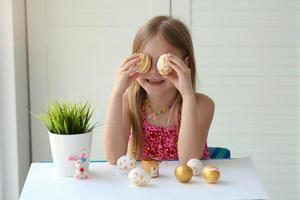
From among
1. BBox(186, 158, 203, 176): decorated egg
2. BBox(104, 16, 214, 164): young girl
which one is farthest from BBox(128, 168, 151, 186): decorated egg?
BBox(104, 16, 214, 164): young girl

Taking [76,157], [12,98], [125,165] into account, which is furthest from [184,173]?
[12,98]

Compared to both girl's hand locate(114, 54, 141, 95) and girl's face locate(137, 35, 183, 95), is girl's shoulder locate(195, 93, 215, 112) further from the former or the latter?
girl's hand locate(114, 54, 141, 95)

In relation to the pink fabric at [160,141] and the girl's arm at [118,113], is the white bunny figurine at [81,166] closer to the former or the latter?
the girl's arm at [118,113]

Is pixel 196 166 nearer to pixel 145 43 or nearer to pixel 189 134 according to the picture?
pixel 189 134

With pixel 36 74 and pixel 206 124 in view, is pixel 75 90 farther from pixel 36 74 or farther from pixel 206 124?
pixel 206 124

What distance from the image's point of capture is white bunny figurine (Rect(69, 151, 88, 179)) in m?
1.38

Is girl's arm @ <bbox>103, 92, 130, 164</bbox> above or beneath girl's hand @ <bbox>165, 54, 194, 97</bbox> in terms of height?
beneath

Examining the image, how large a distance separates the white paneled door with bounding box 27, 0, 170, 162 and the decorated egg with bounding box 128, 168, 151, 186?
143 centimetres

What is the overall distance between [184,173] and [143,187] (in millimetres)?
108

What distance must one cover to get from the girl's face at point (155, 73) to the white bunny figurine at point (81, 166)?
0.39 m

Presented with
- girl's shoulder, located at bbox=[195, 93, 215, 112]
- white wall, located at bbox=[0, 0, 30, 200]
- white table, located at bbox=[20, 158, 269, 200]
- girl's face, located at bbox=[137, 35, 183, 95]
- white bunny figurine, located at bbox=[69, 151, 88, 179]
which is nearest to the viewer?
white table, located at bbox=[20, 158, 269, 200]

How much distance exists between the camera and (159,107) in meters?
1.90

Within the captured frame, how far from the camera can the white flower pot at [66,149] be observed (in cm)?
140

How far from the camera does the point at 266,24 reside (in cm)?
269
